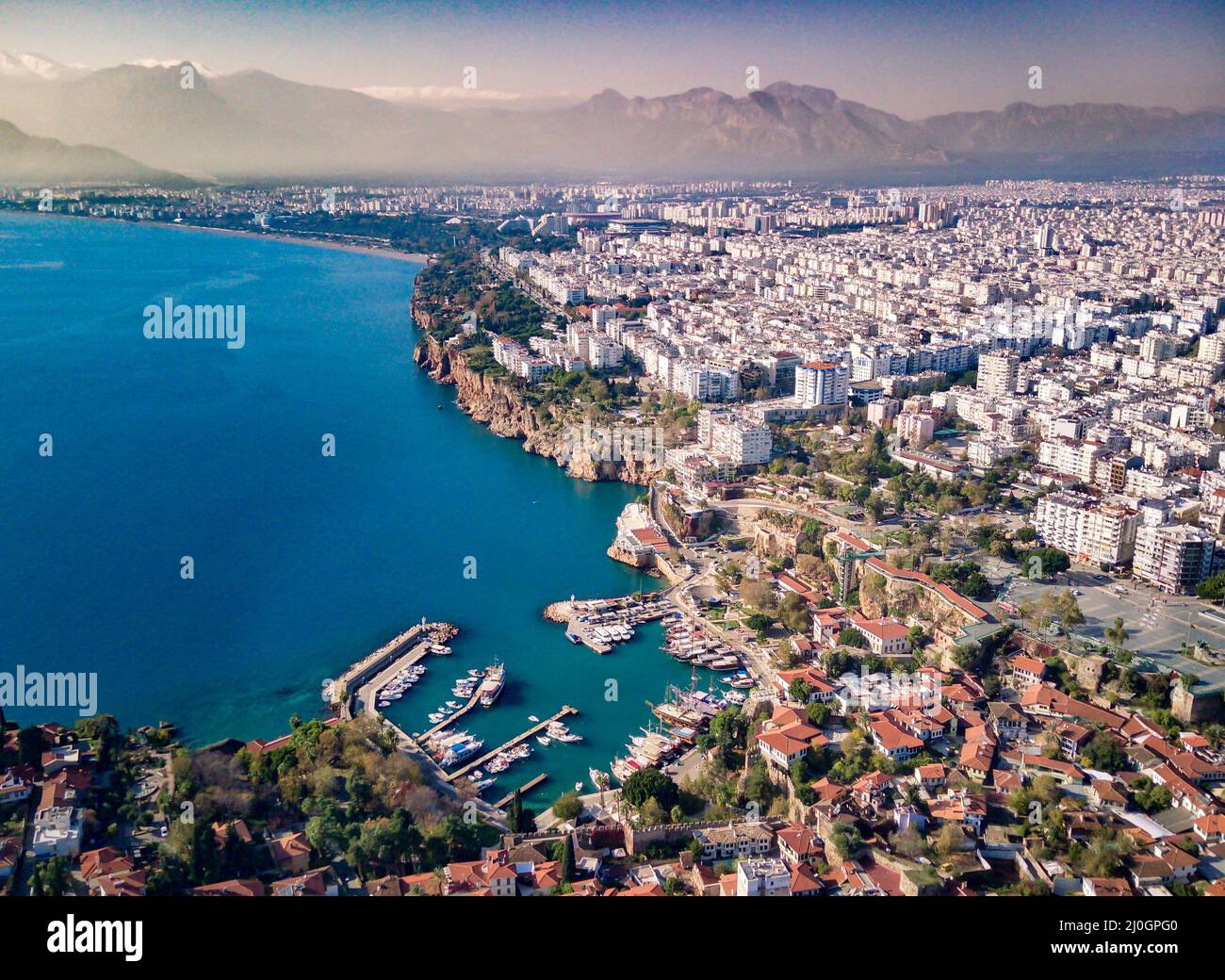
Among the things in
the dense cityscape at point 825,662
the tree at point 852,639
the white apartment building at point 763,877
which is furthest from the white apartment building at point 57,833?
the tree at point 852,639

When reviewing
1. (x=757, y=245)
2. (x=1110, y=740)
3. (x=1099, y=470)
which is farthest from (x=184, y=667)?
(x=757, y=245)

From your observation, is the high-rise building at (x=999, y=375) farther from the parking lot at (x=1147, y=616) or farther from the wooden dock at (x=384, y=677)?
the wooden dock at (x=384, y=677)

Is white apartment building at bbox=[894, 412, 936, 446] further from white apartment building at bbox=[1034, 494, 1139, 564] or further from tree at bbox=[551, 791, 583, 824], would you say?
tree at bbox=[551, 791, 583, 824]

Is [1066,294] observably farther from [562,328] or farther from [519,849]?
[519,849]

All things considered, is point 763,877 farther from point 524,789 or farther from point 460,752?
point 460,752

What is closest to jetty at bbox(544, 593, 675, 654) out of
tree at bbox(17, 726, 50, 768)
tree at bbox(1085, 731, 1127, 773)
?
tree at bbox(1085, 731, 1127, 773)
